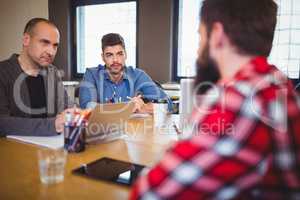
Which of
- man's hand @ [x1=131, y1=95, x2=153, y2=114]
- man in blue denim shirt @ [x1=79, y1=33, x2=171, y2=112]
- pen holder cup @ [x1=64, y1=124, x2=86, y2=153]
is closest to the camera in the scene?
pen holder cup @ [x1=64, y1=124, x2=86, y2=153]

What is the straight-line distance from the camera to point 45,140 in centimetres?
137

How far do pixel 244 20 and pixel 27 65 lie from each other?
1.63m

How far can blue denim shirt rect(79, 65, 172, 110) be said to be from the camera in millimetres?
2455

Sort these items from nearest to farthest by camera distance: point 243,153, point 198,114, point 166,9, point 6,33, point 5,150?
point 243,153 < point 198,114 < point 5,150 < point 6,33 < point 166,9

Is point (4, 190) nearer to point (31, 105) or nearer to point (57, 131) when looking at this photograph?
point (57, 131)

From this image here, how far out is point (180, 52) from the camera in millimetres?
3865

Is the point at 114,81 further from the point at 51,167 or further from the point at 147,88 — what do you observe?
the point at 51,167

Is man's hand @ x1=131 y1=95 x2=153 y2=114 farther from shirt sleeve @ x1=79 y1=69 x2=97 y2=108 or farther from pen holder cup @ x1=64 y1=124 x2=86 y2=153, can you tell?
pen holder cup @ x1=64 y1=124 x2=86 y2=153

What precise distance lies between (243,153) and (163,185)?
0.15 meters

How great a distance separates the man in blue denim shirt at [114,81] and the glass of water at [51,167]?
1.38 m

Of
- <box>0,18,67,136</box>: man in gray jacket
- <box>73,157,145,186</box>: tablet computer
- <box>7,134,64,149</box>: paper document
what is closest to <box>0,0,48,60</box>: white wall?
<box>0,18,67,136</box>: man in gray jacket

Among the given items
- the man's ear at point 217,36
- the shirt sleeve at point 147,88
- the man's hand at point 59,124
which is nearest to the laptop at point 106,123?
the man's hand at point 59,124

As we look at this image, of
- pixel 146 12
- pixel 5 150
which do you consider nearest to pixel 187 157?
pixel 5 150

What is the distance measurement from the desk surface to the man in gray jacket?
47 centimetres
